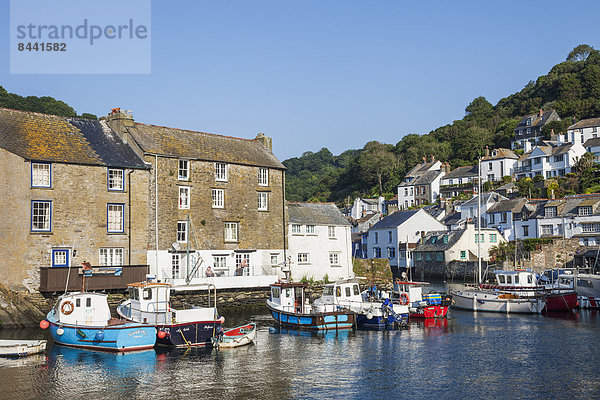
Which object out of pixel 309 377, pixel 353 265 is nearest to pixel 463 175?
pixel 353 265

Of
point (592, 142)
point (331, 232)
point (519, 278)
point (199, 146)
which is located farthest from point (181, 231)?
point (592, 142)

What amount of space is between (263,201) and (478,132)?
83.8m

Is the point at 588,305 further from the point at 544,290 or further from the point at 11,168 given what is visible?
the point at 11,168

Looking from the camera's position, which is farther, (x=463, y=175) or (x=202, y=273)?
(x=463, y=175)

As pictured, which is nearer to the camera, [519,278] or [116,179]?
[116,179]

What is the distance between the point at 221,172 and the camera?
46156 millimetres

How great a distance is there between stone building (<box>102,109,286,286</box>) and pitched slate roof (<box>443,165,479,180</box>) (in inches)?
2431

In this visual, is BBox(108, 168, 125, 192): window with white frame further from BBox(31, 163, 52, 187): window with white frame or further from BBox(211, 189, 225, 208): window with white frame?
BBox(211, 189, 225, 208): window with white frame

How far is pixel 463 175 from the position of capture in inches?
4090

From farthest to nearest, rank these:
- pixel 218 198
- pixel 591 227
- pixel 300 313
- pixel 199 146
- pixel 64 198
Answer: pixel 591 227 < pixel 199 146 < pixel 218 198 < pixel 64 198 < pixel 300 313

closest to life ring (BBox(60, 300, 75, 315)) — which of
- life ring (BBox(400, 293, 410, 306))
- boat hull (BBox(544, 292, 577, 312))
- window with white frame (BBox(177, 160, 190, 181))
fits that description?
window with white frame (BBox(177, 160, 190, 181))

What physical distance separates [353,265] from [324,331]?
21898 mm

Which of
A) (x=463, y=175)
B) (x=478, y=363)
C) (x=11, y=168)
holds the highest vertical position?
(x=463, y=175)

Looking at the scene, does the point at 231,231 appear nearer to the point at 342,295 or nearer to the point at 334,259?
the point at 334,259
